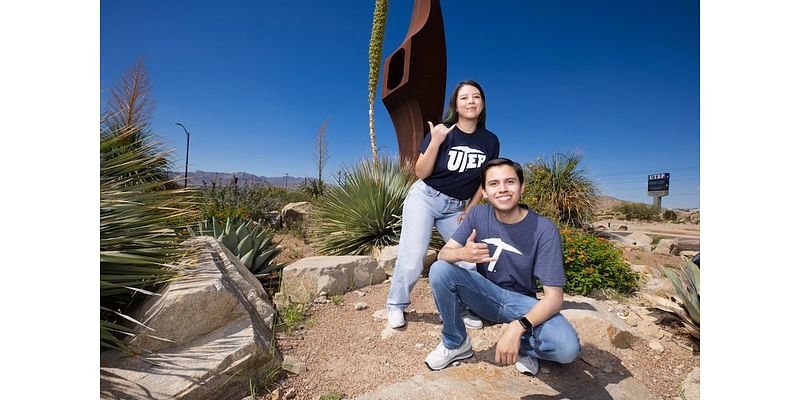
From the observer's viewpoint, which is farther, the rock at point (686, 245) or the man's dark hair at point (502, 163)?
the rock at point (686, 245)

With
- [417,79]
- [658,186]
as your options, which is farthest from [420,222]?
[658,186]

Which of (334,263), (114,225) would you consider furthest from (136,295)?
(334,263)

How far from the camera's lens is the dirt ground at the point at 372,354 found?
6.52ft

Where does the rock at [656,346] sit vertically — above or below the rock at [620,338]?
below

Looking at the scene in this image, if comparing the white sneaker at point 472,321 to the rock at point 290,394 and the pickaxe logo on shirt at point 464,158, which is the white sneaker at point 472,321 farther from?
the rock at point 290,394

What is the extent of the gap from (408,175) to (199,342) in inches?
151

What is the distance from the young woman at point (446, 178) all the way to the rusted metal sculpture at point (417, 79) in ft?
14.2

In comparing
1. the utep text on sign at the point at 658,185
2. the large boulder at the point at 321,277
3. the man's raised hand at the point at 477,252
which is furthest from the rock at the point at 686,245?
the utep text on sign at the point at 658,185

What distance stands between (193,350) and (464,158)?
1.86 meters

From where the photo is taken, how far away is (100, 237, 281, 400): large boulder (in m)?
1.58

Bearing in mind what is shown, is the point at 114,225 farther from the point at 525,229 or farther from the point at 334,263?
the point at 525,229

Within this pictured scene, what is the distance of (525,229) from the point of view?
180 cm

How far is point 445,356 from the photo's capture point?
2.04 m

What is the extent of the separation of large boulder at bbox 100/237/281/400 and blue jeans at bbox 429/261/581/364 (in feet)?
3.24
